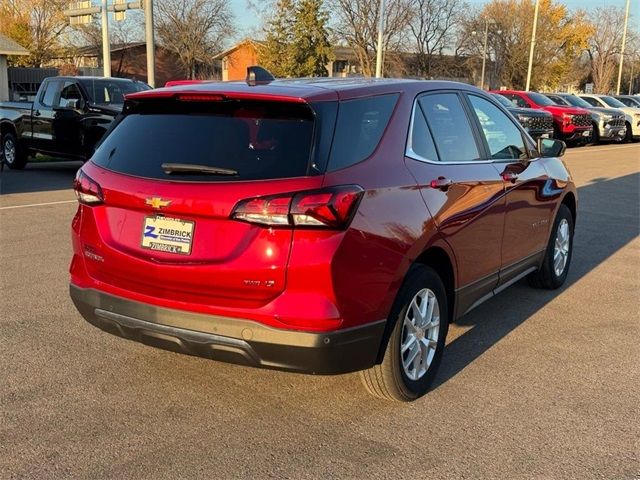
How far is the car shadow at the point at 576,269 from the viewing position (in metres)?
4.61

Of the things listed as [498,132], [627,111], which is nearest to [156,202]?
[498,132]

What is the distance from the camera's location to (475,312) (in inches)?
213

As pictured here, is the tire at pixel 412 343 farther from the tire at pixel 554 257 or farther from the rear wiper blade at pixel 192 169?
the tire at pixel 554 257

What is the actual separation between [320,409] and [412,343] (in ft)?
2.05

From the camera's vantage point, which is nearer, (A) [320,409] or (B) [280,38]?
(A) [320,409]

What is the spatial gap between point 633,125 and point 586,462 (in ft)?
89.3

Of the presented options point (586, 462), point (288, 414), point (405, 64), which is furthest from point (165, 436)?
point (405, 64)

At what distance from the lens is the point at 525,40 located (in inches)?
2685

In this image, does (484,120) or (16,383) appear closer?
(16,383)

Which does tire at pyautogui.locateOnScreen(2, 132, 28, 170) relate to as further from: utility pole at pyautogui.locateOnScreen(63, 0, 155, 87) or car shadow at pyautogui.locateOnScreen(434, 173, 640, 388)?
car shadow at pyautogui.locateOnScreen(434, 173, 640, 388)

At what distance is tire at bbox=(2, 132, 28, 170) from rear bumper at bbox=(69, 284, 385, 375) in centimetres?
1212

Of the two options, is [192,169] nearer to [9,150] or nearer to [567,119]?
[9,150]

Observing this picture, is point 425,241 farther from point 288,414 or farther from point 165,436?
point 165,436

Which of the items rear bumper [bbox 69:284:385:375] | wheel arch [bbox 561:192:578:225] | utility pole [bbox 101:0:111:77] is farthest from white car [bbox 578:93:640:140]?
rear bumper [bbox 69:284:385:375]
